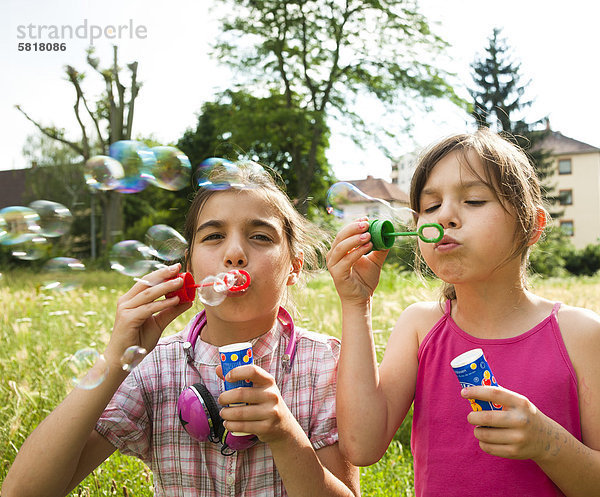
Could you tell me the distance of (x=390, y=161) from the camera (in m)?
23.1

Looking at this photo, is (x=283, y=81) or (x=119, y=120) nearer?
(x=119, y=120)

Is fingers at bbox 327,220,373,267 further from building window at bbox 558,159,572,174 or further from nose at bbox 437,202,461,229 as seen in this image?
building window at bbox 558,159,572,174

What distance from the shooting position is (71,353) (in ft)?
13.0

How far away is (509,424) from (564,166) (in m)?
60.7

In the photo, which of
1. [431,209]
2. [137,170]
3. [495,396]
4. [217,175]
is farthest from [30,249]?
[495,396]

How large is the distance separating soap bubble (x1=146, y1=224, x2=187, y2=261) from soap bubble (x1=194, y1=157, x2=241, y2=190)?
231mm

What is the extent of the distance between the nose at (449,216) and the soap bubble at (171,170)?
48.4 inches

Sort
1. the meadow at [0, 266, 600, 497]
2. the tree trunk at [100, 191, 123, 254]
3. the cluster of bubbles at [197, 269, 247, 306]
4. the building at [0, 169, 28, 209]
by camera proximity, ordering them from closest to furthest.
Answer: the cluster of bubbles at [197, 269, 247, 306] < the meadow at [0, 266, 600, 497] < the building at [0, 169, 28, 209] < the tree trunk at [100, 191, 123, 254]

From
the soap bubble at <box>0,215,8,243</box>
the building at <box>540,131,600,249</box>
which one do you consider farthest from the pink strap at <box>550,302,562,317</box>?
the building at <box>540,131,600,249</box>

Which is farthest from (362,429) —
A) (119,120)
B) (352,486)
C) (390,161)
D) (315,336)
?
(390,161)

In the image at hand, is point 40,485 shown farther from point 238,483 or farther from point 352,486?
point 352,486

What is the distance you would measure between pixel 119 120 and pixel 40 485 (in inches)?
537

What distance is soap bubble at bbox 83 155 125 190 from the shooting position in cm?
255

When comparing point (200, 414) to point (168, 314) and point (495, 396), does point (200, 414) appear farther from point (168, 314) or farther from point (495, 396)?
point (495, 396)
